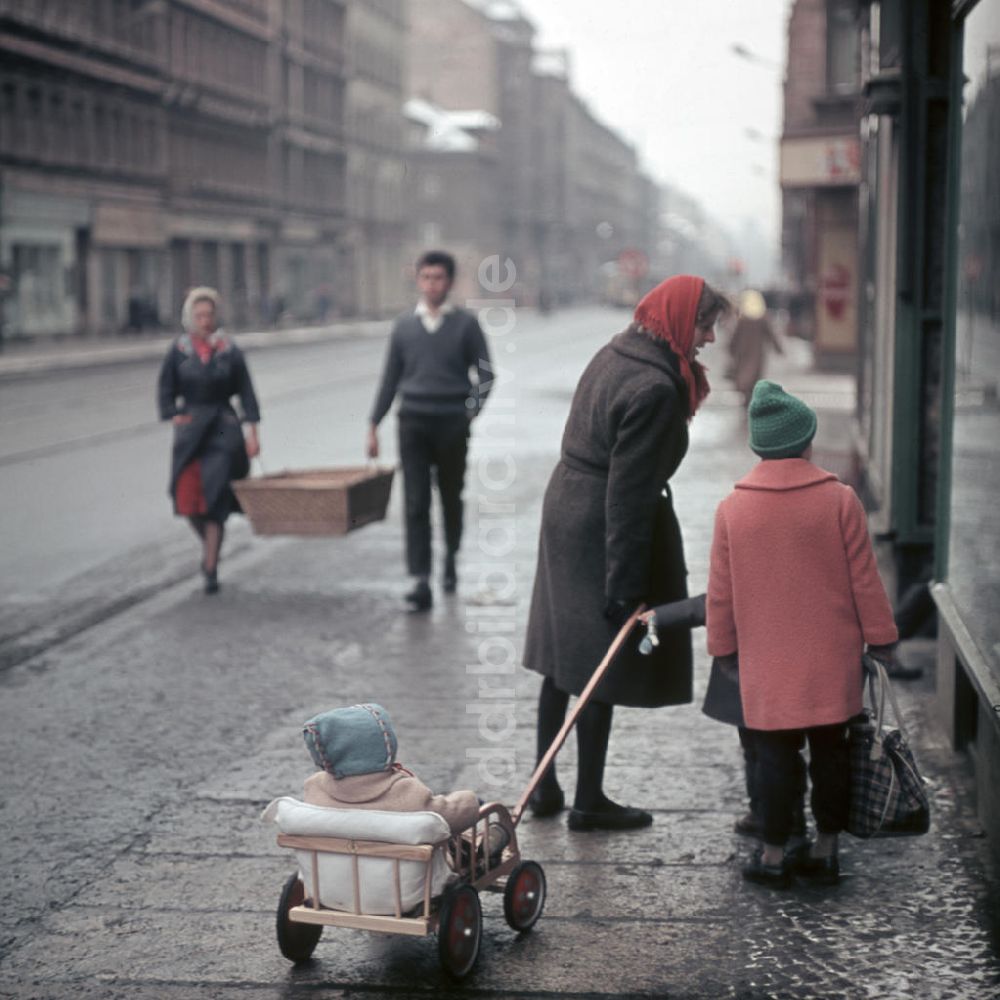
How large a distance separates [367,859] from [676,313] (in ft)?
6.03

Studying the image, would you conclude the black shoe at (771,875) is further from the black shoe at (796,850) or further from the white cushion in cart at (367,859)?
the white cushion in cart at (367,859)

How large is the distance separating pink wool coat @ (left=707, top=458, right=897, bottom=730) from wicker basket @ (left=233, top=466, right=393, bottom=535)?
4.66m

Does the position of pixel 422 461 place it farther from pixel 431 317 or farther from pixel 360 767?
pixel 360 767

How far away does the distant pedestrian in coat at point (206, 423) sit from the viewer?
10172 millimetres

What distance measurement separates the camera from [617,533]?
5.20 meters

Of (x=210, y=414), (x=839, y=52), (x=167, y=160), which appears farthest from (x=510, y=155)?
(x=210, y=414)

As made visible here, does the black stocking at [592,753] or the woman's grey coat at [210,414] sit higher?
the woman's grey coat at [210,414]

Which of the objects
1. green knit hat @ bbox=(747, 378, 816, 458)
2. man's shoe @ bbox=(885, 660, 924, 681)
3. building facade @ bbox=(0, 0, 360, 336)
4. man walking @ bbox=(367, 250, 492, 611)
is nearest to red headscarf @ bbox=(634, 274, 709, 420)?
green knit hat @ bbox=(747, 378, 816, 458)

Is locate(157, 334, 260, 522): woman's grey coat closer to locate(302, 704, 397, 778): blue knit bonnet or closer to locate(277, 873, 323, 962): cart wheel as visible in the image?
locate(277, 873, 323, 962): cart wheel

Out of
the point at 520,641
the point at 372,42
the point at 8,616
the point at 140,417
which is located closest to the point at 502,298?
the point at 520,641

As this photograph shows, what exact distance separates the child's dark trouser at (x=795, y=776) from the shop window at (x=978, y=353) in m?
0.65

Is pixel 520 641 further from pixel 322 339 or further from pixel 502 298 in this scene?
pixel 322 339

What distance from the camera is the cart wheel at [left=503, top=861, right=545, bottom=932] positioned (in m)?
4.54

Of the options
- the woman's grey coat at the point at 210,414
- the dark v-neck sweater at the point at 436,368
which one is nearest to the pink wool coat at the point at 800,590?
the dark v-neck sweater at the point at 436,368
